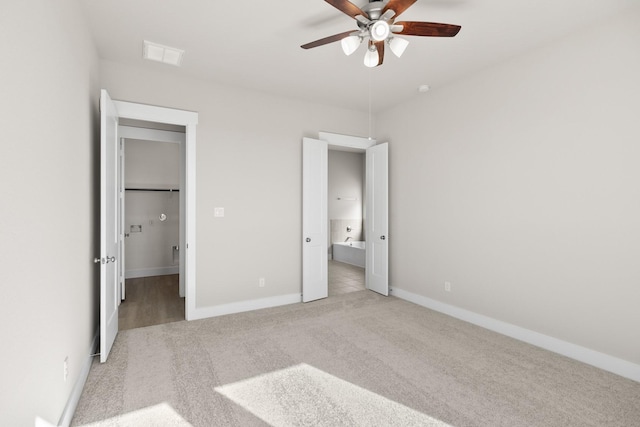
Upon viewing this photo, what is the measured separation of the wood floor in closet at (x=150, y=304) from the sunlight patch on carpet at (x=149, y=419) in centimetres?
165

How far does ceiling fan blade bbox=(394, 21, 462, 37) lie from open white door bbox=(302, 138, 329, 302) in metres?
2.28

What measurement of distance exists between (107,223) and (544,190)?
391 centimetres

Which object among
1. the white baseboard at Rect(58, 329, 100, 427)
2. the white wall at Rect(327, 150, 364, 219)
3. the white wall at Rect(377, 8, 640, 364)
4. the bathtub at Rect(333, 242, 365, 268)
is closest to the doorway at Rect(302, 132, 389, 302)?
the white wall at Rect(377, 8, 640, 364)

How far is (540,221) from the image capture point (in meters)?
2.95

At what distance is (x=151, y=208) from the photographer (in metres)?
6.18

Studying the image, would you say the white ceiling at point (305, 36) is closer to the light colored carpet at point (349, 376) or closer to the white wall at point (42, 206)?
the white wall at point (42, 206)

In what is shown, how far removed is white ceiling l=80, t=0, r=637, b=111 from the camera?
94.3 inches

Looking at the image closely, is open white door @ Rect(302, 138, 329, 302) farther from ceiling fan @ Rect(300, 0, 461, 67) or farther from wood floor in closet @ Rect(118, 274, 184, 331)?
ceiling fan @ Rect(300, 0, 461, 67)

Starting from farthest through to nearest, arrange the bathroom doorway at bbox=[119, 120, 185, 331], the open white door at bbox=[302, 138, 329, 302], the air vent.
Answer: the bathroom doorway at bbox=[119, 120, 185, 331]
the open white door at bbox=[302, 138, 329, 302]
the air vent

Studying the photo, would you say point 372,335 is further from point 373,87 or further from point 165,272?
point 165,272

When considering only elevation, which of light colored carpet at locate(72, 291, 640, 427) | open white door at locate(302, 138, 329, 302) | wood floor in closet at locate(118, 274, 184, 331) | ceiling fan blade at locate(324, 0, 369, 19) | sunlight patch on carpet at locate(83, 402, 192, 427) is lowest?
sunlight patch on carpet at locate(83, 402, 192, 427)

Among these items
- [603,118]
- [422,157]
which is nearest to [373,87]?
[422,157]

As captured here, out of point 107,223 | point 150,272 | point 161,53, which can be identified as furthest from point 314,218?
point 150,272

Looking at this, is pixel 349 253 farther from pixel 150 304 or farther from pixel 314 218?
pixel 150 304
